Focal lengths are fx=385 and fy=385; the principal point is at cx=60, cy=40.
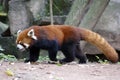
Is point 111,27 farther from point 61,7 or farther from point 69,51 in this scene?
point 69,51

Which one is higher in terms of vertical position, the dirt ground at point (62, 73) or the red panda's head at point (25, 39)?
the red panda's head at point (25, 39)

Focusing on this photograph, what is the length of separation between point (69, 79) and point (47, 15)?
7315 mm

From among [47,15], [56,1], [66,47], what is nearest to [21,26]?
[47,15]

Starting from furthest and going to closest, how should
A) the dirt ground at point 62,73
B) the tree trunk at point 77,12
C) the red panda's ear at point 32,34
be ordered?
1. the tree trunk at point 77,12
2. the red panda's ear at point 32,34
3. the dirt ground at point 62,73

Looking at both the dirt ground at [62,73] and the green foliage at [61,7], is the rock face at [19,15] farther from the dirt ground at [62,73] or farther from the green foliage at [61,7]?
the dirt ground at [62,73]

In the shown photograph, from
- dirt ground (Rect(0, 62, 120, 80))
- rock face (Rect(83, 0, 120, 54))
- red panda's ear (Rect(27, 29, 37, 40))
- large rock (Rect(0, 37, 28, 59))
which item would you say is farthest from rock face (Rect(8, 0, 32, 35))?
dirt ground (Rect(0, 62, 120, 80))

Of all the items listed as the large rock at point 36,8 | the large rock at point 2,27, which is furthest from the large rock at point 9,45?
the large rock at point 36,8

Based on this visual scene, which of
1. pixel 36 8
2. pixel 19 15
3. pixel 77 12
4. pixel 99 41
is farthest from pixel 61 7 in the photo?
pixel 99 41

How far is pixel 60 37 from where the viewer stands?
723 centimetres

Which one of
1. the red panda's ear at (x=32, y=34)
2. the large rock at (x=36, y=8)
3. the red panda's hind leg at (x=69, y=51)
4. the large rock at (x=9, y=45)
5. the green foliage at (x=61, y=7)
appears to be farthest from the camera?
the green foliage at (x=61, y=7)

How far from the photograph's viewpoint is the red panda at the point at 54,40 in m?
7.05

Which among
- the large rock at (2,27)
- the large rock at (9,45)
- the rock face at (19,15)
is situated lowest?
the large rock at (9,45)

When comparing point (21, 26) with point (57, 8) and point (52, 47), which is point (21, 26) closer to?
point (57, 8)

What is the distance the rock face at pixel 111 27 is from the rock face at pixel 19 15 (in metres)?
2.08
